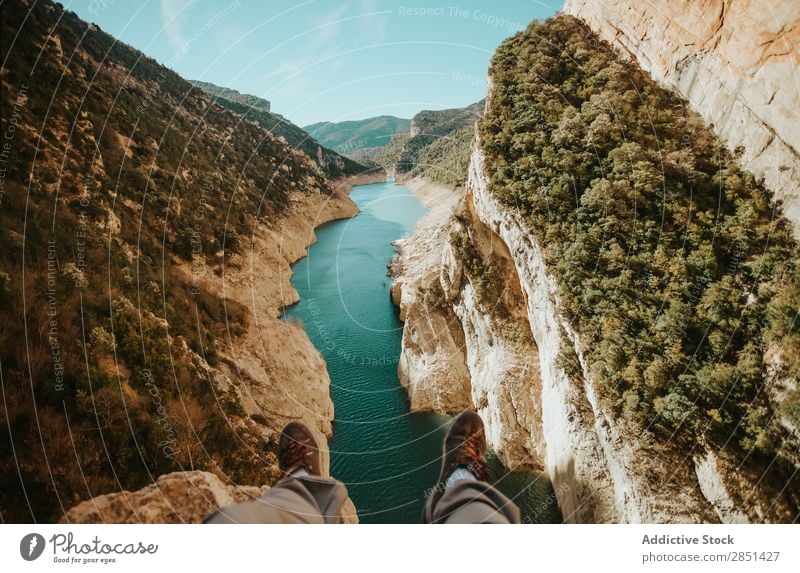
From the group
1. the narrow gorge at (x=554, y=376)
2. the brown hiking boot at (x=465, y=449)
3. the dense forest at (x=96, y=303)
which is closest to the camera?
the dense forest at (x=96, y=303)

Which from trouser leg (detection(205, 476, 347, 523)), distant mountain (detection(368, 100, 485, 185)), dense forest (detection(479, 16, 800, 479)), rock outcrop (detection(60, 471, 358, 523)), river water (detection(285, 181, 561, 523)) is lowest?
river water (detection(285, 181, 561, 523))

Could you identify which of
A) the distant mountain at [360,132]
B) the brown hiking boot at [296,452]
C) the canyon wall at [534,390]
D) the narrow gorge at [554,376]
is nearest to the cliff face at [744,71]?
the narrow gorge at [554,376]

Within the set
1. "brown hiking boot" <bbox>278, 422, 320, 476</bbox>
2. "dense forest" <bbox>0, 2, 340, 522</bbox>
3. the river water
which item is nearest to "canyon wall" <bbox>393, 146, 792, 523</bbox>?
the river water

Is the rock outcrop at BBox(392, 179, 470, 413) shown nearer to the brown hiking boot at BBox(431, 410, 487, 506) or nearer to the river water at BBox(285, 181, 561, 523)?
the river water at BBox(285, 181, 561, 523)

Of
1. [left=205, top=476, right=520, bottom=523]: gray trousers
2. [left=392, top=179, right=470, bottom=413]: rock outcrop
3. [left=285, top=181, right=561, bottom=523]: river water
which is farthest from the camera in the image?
[left=392, top=179, right=470, bottom=413]: rock outcrop

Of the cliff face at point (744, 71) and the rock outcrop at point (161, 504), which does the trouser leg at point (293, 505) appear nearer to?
the rock outcrop at point (161, 504)

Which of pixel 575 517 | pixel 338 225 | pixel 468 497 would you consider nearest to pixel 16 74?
pixel 468 497
